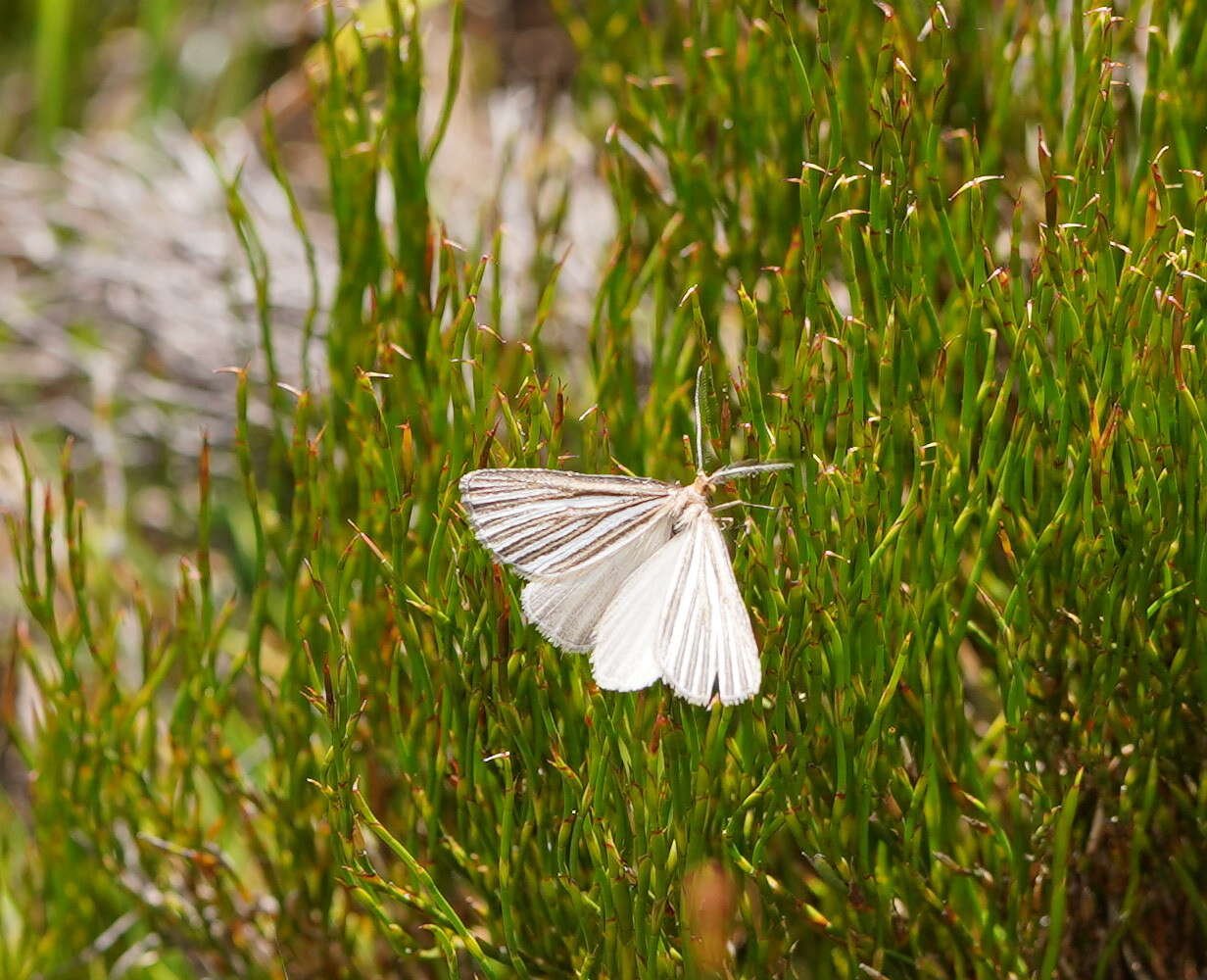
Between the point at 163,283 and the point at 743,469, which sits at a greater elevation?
the point at 743,469

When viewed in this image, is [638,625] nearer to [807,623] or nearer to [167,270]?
[807,623]

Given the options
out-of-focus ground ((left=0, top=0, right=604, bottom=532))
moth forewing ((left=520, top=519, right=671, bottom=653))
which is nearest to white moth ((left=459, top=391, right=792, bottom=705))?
moth forewing ((left=520, top=519, right=671, bottom=653))

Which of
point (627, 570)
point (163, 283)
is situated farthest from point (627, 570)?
point (163, 283)

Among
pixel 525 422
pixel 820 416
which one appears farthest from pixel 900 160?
pixel 525 422

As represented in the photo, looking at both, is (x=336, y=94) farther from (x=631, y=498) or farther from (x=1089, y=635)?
(x=1089, y=635)

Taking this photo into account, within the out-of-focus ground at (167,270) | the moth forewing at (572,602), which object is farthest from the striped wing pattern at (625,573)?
the out-of-focus ground at (167,270)

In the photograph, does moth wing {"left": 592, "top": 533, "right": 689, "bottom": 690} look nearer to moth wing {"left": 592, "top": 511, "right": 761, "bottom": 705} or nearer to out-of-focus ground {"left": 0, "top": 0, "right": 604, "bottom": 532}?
moth wing {"left": 592, "top": 511, "right": 761, "bottom": 705}

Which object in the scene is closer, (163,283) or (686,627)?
(686,627)

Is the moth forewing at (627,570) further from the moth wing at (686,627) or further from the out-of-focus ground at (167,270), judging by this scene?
the out-of-focus ground at (167,270)
